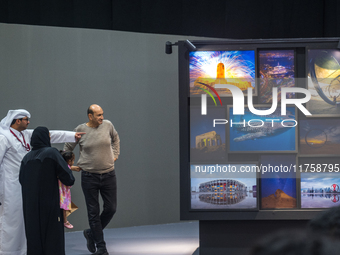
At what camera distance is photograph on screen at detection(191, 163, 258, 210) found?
4578 mm

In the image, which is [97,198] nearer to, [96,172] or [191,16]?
[96,172]

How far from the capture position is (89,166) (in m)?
5.09

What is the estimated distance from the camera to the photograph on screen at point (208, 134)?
4609 millimetres

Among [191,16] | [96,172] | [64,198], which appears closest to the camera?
[64,198]

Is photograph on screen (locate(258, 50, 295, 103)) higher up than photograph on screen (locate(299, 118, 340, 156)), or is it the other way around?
photograph on screen (locate(258, 50, 295, 103))

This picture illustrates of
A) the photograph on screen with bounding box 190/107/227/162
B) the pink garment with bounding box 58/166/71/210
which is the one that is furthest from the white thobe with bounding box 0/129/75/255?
the photograph on screen with bounding box 190/107/227/162

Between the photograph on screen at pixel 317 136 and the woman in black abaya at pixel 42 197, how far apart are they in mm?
2355

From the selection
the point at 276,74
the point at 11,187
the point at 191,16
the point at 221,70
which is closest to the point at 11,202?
the point at 11,187

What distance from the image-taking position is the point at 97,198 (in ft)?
16.8

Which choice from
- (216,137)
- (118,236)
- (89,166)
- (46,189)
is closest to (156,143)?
(118,236)

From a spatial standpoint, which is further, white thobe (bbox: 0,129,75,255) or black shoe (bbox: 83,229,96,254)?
black shoe (bbox: 83,229,96,254)

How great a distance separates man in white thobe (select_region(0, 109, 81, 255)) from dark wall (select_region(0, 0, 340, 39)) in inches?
83.7

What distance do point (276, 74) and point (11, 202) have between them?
121 inches

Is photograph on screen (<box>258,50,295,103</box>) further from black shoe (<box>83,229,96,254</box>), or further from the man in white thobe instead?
the man in white thobe
